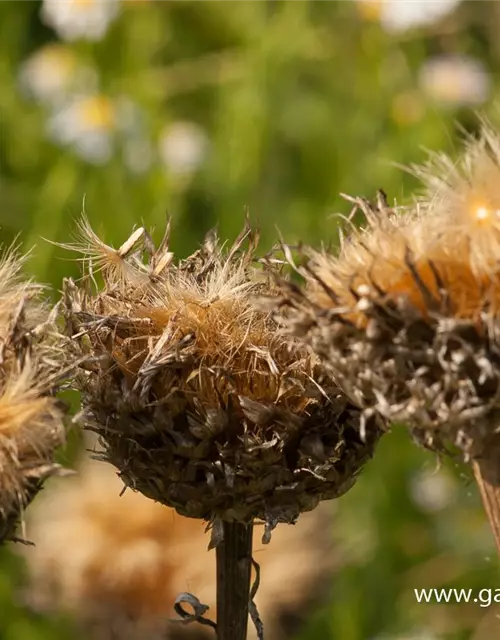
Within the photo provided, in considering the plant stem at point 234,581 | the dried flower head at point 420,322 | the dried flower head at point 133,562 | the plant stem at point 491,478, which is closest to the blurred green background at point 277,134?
the dried flower head at point 133,562

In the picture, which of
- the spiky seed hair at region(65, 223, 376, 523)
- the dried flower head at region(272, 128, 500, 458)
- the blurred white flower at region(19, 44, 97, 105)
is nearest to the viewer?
the dried flower head at region(272, 128, 500, 458)

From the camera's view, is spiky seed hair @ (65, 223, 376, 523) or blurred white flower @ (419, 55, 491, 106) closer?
spiky seed hair @ (65, 223, 376, 523)

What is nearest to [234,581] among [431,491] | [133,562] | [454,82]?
[133,562]

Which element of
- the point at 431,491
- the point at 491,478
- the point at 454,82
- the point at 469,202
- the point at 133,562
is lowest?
the point at 491,478

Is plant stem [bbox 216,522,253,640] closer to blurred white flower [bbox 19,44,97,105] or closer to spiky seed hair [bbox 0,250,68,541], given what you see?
spiky seed hair [bbox 0,250,68,541]

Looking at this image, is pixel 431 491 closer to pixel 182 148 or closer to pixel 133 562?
pixel 133 562

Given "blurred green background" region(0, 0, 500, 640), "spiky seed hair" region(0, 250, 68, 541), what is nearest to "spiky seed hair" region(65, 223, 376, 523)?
"spiky seed hair" region(0, 250, 68, 541)
